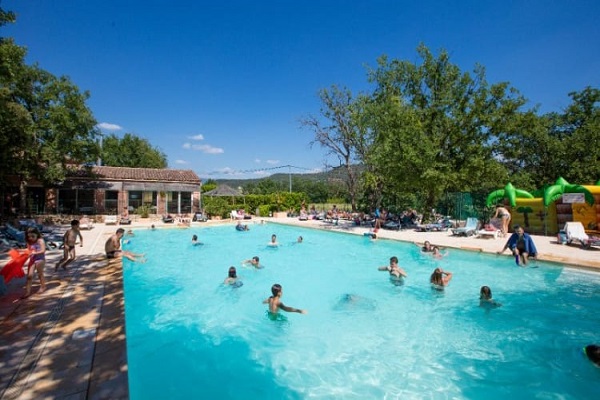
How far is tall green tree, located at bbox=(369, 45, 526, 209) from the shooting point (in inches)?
755

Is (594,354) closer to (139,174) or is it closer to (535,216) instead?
(535,216)

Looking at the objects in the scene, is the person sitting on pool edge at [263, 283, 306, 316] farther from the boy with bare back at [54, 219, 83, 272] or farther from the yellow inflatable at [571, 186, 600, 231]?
the yellow inflatable at [571, 186, 600, 231]

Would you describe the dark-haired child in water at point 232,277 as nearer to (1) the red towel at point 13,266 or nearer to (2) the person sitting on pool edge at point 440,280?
(1) the red towel at point 13,266

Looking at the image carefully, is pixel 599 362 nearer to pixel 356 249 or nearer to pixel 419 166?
pixel 356 249

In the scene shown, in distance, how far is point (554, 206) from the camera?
16203 millimetres

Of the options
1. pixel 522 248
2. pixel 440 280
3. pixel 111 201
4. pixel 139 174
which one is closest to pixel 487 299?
pixel 440 280

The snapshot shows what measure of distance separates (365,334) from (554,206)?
14985mm

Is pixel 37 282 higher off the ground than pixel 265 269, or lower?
higher

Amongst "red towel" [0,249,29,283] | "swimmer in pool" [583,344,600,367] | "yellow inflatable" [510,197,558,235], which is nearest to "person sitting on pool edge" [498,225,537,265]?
"swimmer in pool" [583,344,600,367]

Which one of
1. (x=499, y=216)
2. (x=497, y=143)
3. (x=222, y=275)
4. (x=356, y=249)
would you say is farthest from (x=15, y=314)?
(x=497, y=143)

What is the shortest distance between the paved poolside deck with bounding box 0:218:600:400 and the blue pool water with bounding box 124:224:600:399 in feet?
3.06

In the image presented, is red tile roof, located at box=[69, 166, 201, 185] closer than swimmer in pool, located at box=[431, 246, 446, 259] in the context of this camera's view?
No

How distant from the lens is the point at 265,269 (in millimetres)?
12625

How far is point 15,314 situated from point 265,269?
8120 millimetres
